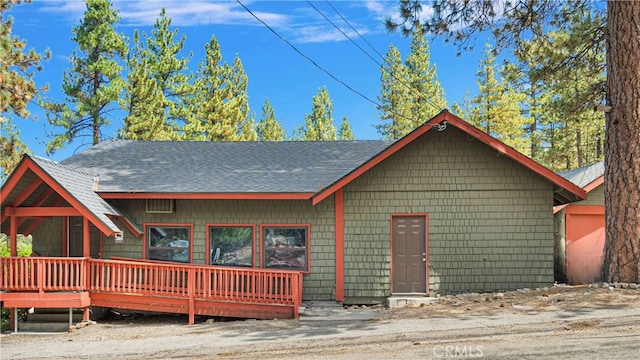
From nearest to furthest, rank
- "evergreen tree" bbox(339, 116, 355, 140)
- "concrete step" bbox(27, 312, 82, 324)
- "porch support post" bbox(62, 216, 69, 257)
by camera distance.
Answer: "concrete step" bbox(27, 312, 82, 324)
"porch support post" bbox(62, 216, 69, 257)
"evergreen tree" bbox(339, 116, 355, 140)

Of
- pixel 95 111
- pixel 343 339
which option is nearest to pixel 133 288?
pixel 343 339

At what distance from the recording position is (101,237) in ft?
40.0

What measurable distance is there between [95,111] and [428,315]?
68.2 feet

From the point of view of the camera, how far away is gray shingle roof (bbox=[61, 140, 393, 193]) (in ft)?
38.8

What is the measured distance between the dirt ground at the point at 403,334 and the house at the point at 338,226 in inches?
28.9

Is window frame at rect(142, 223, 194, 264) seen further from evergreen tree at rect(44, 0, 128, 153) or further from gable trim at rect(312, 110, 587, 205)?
evergreen tree at rect(44, 0, 128, 153)

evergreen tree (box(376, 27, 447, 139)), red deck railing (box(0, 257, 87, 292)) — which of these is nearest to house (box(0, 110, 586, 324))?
red deck railing (box(0, 257, 87, 292))

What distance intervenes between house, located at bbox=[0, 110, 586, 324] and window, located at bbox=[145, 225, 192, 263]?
24 millimetres

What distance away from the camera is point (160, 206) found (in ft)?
39.2

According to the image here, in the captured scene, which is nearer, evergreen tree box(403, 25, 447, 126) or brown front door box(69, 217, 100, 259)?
brown front door box(69, 217, 100, 259)

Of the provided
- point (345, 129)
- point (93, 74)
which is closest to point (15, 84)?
point (93, 74)

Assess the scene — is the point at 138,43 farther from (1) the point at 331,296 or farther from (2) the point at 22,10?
(1) the point at 331,296

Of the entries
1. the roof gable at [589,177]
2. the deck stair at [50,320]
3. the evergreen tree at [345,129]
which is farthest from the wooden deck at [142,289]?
the evergreen tree at [345,129]

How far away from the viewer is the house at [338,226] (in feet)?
36.0
